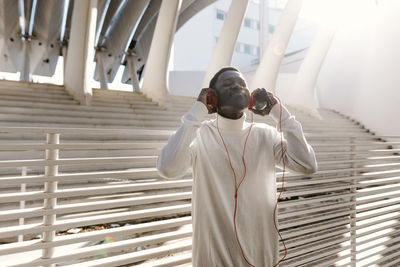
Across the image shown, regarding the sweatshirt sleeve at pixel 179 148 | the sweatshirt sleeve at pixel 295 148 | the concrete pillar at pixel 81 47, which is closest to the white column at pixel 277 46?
the concrete pillar at pixel 81 47

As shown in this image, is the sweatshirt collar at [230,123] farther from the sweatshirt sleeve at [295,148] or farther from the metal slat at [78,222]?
the metal slat at [78,222]

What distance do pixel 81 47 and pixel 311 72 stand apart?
32.0ft

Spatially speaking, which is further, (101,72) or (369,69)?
(101,72)

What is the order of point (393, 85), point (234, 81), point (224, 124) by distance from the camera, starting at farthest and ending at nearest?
1. point (393, 85)
2. point (224, 124)
3. point (234, 81)

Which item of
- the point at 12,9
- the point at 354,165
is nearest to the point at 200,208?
the point at 354,165

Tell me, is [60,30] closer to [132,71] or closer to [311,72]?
[132,71]

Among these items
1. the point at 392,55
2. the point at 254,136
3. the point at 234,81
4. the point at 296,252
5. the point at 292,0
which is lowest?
the point at 296,252

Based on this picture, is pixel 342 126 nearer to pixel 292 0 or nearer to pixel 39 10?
pixel 292 0

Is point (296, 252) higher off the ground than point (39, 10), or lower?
lower

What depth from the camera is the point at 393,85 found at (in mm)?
9906

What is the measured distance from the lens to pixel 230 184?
1863 millimetres

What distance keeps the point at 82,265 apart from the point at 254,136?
5.18 ft

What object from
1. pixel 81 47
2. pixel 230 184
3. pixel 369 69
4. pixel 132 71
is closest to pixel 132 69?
pixel 132 71

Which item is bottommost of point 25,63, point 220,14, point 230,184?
point 230,184
